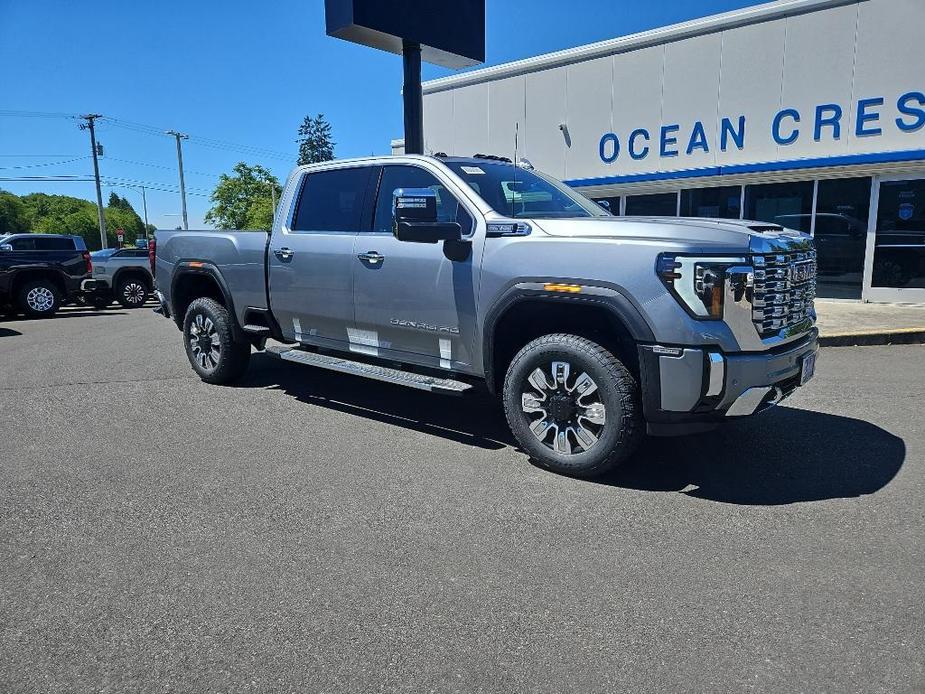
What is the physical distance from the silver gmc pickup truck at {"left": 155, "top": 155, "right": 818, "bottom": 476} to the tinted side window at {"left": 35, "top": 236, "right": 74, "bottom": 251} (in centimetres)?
1048

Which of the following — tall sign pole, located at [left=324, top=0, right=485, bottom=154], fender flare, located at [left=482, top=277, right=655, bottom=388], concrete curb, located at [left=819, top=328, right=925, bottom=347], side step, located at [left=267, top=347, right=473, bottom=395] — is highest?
tall sign pole, located at [left=324, top=0, right=485, bottom=154]

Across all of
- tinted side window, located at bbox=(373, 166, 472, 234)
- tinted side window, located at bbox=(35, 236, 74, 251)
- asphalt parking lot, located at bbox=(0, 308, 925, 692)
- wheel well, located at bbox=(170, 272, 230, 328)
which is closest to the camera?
asphalt parking lot, located at bbox=(0, 308, 925, 692)

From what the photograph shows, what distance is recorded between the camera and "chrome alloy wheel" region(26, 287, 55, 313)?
13859 millimetres

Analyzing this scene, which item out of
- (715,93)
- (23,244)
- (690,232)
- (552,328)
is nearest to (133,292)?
(23,244)

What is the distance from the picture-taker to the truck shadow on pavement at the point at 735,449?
3967 millimetres

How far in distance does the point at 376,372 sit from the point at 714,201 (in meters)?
11.3

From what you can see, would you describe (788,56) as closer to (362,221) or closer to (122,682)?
(362,221)

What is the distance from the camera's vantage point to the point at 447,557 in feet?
10.3

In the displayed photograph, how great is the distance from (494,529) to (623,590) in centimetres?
80

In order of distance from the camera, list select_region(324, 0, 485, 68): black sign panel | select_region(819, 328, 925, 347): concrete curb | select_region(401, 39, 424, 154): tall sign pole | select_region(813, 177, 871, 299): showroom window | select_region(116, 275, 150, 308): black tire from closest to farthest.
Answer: select_region(819, 328, 925, 347): concrete curb → select_region(324, 0, 485, 68): black sign panel → select_region(813, 177, 871, 299): showroom window → select_region(401, 39, 424, 154): tall sign pole → select_region(116, 275, 150, 308): black tire

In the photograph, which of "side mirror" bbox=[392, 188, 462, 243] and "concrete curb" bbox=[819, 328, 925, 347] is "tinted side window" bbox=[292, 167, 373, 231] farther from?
"concrete curb" bbox=[819, 328, 925, 347]

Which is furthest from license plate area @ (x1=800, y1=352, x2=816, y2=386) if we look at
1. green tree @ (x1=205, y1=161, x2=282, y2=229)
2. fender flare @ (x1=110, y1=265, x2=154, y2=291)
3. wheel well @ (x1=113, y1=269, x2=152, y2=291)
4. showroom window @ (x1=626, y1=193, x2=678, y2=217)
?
green tree @ (x1=205, y1=161, x2=282, y2=229)

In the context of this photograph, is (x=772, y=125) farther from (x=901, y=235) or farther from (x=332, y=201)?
(x=332, y=201)

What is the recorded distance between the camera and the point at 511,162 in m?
5.56
